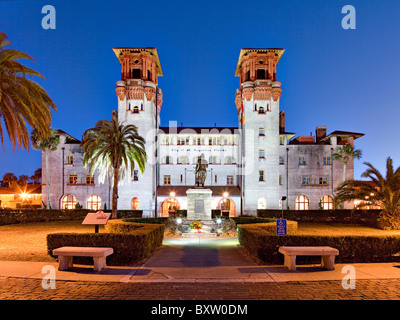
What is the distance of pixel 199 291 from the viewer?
8.75 m

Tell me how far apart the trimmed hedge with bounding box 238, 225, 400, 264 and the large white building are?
111 feet

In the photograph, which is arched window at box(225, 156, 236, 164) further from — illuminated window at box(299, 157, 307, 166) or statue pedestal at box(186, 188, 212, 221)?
statue pedestal at box(186, 188, 212, 221)

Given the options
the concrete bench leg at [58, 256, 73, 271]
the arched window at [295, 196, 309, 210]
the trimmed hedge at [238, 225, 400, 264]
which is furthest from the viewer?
the arched window at [295, 196, 309, 210]

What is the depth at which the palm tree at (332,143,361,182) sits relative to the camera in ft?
163

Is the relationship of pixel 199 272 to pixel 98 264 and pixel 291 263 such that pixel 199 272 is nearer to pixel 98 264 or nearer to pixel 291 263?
pixel 291 263

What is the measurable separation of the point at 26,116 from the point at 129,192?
108 feet

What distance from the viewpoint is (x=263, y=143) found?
47875 mm

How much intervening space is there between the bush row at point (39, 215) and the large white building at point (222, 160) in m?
6.61

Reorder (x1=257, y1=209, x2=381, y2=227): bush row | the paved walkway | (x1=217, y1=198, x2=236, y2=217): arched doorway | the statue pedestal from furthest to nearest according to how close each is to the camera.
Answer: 1. (x1=217, y1=198, x2=236, y2=217): arched doorway
2. (x1=257, y1=209, x2=381, y2=227): bush row
3. the statue pedestal
4. the paved walkway

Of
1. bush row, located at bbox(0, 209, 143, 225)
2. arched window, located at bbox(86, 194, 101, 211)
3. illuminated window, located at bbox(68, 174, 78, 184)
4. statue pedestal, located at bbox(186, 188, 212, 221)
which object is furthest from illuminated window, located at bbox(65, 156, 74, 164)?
statue pedestal, located at bbox(186, 188, 212, 221)

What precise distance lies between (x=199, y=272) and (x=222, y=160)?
40671 millimetres

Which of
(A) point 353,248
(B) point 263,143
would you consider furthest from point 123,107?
(A) point 353,248

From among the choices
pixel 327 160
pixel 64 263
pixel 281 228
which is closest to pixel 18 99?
pixel 64 263
